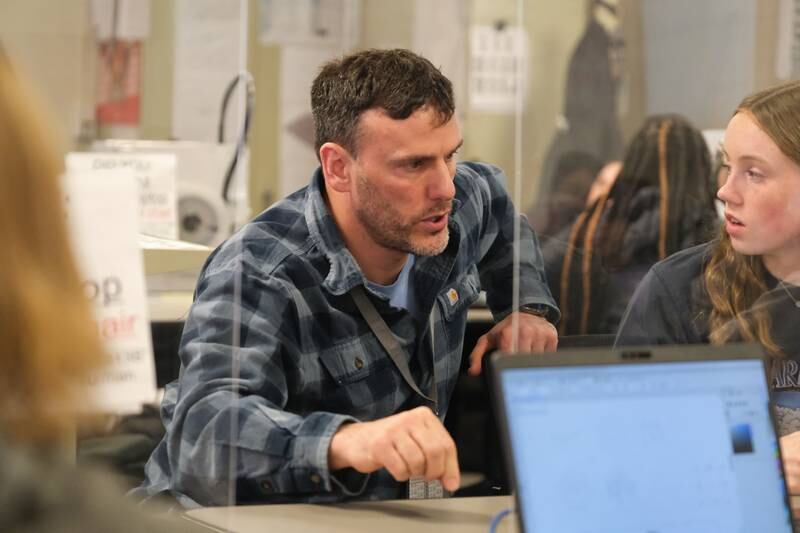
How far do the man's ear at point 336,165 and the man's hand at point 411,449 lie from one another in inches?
17.8

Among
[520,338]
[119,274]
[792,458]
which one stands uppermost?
[119,274]

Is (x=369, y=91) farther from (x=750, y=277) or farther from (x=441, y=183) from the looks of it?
(x=750, y=277)

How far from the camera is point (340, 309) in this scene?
1.88m

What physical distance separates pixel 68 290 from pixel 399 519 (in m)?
0.88

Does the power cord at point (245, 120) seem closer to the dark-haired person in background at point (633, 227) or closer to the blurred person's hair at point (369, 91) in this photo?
the blurred person's hair at point (369, 91)

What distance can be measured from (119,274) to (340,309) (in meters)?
0.33

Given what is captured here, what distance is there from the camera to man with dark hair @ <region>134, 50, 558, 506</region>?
1.77 m

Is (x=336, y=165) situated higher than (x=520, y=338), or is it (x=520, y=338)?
(x=336, y=165)

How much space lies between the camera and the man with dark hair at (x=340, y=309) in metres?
1.77

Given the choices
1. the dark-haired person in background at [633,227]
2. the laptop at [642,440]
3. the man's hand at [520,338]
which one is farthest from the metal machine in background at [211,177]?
the laptop at [642,440]

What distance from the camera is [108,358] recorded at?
85cm

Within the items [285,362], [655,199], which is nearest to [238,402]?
[285,362]

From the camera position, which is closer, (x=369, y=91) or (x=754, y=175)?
(x=369, y=91)

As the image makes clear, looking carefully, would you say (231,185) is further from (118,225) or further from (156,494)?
(156,494)
